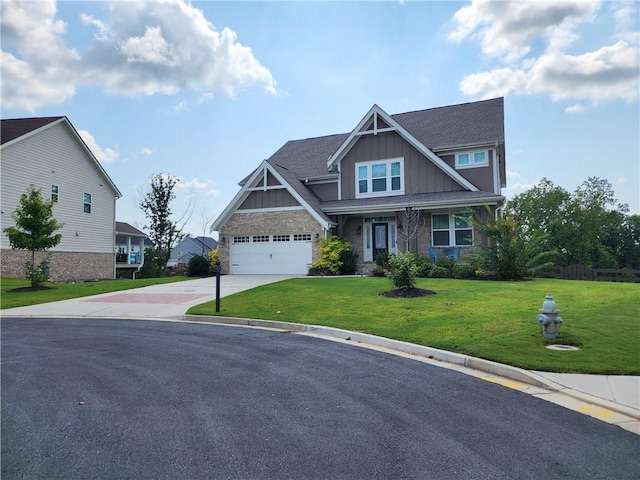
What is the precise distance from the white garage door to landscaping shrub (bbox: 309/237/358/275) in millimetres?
921

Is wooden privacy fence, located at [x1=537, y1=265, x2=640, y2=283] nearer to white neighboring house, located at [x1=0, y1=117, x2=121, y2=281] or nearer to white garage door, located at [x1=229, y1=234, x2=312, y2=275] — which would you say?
white garage door, located at [x1=229, y1=234, x2=312, y2=275]

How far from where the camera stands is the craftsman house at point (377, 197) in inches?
768

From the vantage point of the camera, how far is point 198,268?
71.1ft

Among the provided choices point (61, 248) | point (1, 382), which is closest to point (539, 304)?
point (1, 382)

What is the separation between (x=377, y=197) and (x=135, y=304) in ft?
44.5

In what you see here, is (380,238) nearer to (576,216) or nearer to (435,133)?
(435,133)

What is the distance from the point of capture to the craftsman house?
1952cm

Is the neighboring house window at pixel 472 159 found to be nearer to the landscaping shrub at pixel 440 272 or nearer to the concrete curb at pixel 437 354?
the landscaping shrub at pixel 440 272

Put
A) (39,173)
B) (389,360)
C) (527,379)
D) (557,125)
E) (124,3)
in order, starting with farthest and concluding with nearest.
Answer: (39,173) < (557,125) < (124,3) < (389,360) < (527,379)

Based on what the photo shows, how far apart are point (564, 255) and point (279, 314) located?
4186cm

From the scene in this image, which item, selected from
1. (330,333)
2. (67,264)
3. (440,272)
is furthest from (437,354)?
(67,264)

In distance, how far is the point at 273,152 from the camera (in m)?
29.2

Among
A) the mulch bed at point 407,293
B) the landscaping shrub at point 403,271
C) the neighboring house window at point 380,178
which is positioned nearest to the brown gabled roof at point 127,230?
the neighboring house window at point 380,178

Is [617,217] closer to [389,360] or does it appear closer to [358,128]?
[358,128]
